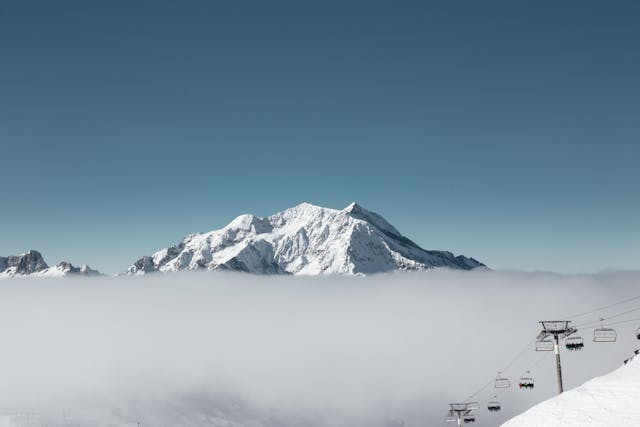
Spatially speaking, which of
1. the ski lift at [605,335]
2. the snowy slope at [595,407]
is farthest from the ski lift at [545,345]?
the snowy slope at [595,407]

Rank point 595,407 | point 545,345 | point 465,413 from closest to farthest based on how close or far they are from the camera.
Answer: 1. point 595,407
2. point 545,345
3. point 465,413

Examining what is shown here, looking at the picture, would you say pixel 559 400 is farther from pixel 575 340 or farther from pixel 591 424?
pixel 575 340

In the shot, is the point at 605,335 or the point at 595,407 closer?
the point at 595,407

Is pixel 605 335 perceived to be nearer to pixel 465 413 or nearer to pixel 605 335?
pixel 605 335

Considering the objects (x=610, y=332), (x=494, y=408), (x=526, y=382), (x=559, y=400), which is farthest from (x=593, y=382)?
(x=494, y=408)

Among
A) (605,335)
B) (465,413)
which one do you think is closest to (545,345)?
(605,335)

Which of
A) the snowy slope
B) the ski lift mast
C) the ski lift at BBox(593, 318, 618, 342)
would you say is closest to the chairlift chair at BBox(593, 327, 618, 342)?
the ski lift at BBox(593, 318, 618, 342)
